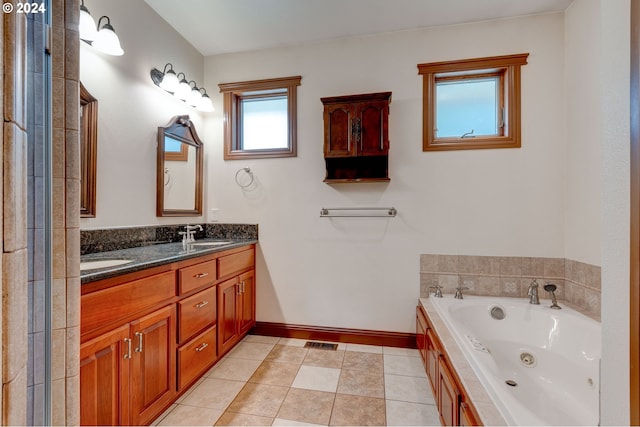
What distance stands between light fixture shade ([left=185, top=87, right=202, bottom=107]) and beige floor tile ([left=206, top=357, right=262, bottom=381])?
2.21 m

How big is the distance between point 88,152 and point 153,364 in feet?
4.26

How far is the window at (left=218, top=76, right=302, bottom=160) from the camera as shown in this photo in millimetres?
2740

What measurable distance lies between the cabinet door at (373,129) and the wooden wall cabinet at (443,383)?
1.36 meters

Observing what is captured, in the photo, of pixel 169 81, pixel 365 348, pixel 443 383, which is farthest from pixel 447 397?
pixel 169 81

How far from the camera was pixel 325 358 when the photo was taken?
2.34 metres

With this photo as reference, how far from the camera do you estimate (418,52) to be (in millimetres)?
2502

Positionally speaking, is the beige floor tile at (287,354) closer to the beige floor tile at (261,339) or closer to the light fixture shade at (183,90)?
the beige floor tile at (261,339)

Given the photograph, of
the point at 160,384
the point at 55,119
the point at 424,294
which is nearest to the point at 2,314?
the point at 55,119

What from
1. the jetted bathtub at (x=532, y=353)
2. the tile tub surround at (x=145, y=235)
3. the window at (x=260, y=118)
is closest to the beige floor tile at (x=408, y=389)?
the jetted bathtub at (x=532, y=353)

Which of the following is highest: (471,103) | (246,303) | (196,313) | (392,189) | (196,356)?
(471,103)

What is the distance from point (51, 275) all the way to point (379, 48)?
274 cm

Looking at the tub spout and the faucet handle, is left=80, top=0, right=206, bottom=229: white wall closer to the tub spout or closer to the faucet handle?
the faucet handle

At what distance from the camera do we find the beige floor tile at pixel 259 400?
170cm

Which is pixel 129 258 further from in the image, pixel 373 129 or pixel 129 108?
pixel 373 129
